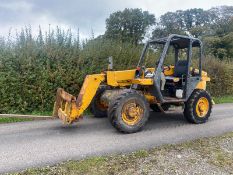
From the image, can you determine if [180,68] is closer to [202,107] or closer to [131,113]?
[202,107]

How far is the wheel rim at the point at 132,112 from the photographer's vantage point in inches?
281

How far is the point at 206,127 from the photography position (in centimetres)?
796

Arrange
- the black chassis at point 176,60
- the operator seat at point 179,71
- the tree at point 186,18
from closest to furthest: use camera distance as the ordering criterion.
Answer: the black chassis at point 176,60 → the operator seat at point 179,71 → the tree at point 186,18

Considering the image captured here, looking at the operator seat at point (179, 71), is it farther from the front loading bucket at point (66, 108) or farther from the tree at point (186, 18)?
the tree at point (186, 18)

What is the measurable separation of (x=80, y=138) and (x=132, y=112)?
1367mm

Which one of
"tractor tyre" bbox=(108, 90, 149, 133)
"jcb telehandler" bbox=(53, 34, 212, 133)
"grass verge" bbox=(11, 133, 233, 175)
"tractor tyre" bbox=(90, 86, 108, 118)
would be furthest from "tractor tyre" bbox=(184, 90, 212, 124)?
"tractor tyre" bbox=(90, 86, 108, 118)

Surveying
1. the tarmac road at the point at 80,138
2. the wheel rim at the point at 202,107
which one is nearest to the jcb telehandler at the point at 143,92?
the wheel rim at the point at 202,107

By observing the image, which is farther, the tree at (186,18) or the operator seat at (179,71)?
the tree at (186,18)

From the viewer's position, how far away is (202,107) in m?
8.52

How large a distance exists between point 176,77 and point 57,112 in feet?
11.4

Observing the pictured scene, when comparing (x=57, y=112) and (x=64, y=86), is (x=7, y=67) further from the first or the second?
(x=57, y=112)

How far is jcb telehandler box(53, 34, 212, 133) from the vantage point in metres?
7.11

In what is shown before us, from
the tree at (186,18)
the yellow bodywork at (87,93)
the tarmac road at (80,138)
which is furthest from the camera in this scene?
the tree at (186,18)

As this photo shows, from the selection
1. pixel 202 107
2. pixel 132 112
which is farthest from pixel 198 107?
pixel 132 112
